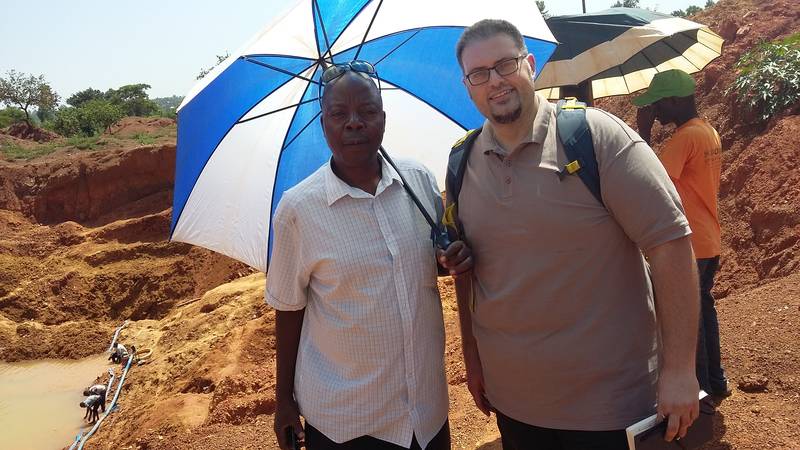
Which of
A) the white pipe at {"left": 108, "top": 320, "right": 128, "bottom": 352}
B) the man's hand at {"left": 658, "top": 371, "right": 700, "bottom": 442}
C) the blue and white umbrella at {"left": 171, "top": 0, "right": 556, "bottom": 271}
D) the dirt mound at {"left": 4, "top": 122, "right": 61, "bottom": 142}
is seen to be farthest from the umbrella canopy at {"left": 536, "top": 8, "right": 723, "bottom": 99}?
the dirt mound at {"left": 4, "top": 122, "right": 61, "bottom": 142}

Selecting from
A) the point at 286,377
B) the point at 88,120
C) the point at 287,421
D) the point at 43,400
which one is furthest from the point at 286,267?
the point at 88,120

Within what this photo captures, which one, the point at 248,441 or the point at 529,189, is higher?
the point at 529,189

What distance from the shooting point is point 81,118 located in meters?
29.6

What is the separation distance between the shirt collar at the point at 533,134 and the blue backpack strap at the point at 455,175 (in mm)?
65

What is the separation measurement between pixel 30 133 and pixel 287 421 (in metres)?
36.1

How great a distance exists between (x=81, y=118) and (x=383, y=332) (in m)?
32.6

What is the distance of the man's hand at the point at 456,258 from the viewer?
181 centimetres

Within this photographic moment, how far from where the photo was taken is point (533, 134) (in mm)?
1792

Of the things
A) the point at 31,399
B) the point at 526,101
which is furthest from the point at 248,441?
the point at 31,399

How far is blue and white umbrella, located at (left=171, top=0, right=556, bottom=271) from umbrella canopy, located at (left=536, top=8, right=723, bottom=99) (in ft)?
6.23

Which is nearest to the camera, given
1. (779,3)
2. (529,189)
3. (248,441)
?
(529,189)

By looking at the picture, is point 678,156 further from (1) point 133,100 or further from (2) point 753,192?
(1) point 133,100

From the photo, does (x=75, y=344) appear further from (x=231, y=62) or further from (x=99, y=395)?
(x=231, y=62)

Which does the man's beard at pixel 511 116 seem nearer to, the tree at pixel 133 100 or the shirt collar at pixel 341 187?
the shirt collar at pixel 341 187
